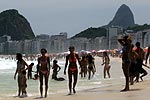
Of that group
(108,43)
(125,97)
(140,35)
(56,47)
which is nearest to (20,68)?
(125,97)

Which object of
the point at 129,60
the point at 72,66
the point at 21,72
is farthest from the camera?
the point at 21,72

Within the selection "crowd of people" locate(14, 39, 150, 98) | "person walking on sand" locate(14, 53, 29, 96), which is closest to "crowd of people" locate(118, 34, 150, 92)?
"crowd of people" locate(14, 39, 150, 98)

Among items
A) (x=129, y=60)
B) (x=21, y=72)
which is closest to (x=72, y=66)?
(x=129, y=60)

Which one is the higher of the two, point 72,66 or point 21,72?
point 72,66

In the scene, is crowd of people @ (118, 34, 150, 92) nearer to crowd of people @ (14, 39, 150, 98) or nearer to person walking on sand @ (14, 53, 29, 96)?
crowd of people @ (14, 39, 150, 98)

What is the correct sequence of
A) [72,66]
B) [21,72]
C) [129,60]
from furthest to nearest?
[21,72] → [72,66] → [129,60]

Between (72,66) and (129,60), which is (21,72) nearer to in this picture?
(72,66)

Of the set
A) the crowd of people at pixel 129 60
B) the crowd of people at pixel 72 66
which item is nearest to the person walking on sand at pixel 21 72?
the crowd of people at pixel 72 66

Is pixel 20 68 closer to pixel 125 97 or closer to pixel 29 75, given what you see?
pixel 125 97

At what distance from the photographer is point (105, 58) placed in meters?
21.1

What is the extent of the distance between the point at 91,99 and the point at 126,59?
1994mm

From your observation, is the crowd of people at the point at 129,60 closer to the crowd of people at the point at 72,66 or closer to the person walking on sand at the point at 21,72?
the crowd of people at the point at 72,66

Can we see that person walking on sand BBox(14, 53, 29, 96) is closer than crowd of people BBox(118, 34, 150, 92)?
No

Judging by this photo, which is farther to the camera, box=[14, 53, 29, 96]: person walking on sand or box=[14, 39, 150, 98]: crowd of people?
box=[14, 53, 29, 96]: person walking on sand
